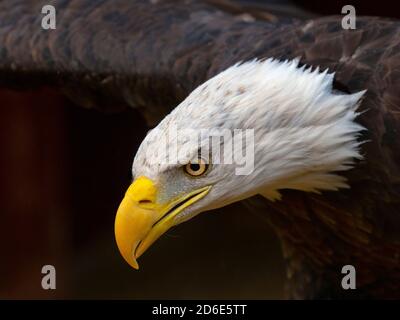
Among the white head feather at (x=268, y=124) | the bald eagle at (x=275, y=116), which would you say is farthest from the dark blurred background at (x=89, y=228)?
the white head feather at (x=268, y=124)

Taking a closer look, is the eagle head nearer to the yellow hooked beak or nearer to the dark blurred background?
the yellow hooked beak

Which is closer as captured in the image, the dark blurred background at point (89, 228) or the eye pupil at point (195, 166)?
the eye pupil at point (195, 166)

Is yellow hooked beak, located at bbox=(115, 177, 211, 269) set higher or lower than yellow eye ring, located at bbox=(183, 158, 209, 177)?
lower

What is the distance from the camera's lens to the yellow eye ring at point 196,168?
2.64 meters

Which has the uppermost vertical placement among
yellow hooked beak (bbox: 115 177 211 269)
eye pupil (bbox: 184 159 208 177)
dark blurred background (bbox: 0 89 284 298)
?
dark blurred background (bbox: 0 89 284 298)

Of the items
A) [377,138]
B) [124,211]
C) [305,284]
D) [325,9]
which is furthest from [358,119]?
[325,9]

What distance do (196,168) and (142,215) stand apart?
18 centimetres

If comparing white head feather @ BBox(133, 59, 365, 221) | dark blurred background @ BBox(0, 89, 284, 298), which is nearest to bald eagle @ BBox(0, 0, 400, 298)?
white head feather @ BBox(133, 59, 365, 221)

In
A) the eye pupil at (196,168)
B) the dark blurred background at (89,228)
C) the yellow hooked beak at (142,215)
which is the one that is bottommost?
the yellow hooked beak at (142,215)

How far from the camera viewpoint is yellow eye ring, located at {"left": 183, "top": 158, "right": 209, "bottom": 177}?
8.68ft

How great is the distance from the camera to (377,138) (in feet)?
9.04

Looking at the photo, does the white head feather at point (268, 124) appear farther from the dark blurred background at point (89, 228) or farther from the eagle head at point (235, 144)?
the dark blurred background at point (89, 228)

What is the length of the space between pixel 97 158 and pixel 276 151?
314 centimetres

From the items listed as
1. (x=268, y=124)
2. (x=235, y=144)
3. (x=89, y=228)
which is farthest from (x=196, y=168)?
(x=89, y=228)
